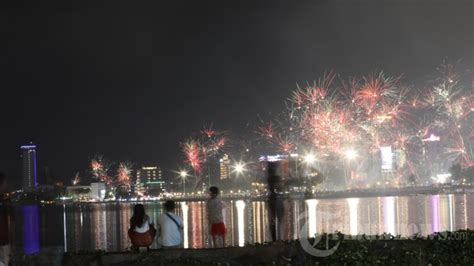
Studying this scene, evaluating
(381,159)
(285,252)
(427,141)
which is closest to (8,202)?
(285,252)

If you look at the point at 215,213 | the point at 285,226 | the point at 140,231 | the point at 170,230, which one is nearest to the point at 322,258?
the point at 170,230

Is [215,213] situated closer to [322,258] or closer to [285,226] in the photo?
[322,258]

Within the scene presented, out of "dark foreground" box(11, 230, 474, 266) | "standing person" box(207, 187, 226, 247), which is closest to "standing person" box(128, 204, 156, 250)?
"dark foreground" box(11, 230, 474, 266)

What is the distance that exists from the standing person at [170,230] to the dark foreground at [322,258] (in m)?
1.41

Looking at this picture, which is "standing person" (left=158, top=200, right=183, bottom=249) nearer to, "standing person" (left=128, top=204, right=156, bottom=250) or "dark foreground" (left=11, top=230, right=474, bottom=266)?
"standing person" (left=128, top=204, right=156, bottom=250)

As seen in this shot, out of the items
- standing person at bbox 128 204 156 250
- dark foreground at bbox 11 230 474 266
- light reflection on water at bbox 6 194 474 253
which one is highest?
standing person at bbox 128 204 156 250

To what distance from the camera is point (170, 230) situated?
14.2 meters

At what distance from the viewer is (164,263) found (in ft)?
38.2

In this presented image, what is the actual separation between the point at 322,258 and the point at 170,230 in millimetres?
3883

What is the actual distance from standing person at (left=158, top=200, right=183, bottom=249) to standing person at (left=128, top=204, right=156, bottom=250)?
8.9 inches

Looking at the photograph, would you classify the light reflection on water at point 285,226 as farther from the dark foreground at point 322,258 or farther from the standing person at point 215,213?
the dark foreground at point 322,258

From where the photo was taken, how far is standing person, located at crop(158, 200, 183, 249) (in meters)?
14.1

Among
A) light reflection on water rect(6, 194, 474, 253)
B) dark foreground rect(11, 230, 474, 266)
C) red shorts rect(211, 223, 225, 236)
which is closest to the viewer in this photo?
dark foreground rect(11, 230, 474, 266)

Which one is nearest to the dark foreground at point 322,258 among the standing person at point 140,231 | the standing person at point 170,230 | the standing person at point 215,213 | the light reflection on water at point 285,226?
the standing person at point 140,231
